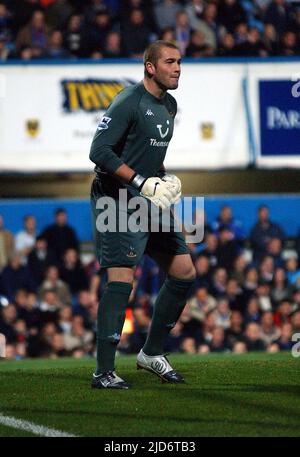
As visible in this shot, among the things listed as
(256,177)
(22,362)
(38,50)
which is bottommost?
(22,362)

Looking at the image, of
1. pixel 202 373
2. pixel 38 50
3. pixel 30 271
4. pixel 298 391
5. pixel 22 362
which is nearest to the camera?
pixel 298 391

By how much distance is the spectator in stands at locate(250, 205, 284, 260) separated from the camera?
16.0m

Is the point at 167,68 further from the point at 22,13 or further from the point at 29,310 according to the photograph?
the point at 22,13

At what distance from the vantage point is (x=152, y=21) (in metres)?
17.1

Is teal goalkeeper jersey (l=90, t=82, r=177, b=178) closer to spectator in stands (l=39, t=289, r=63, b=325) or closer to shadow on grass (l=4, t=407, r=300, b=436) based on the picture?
shadow on grass (l=4, t=407, r=300, b=436)

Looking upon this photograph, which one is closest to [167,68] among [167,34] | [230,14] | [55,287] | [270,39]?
[55,287]

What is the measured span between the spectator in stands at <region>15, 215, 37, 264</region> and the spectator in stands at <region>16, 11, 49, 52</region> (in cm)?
266

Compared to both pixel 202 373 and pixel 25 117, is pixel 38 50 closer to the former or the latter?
pixel 25 117

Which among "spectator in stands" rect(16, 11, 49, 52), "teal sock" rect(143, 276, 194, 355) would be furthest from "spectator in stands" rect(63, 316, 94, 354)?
"teal sock" rect(143, 276, 194, 355)

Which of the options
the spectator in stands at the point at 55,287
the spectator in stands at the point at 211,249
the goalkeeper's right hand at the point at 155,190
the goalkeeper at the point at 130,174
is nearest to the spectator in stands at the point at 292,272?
the spectator in stands at the point at 211,249
